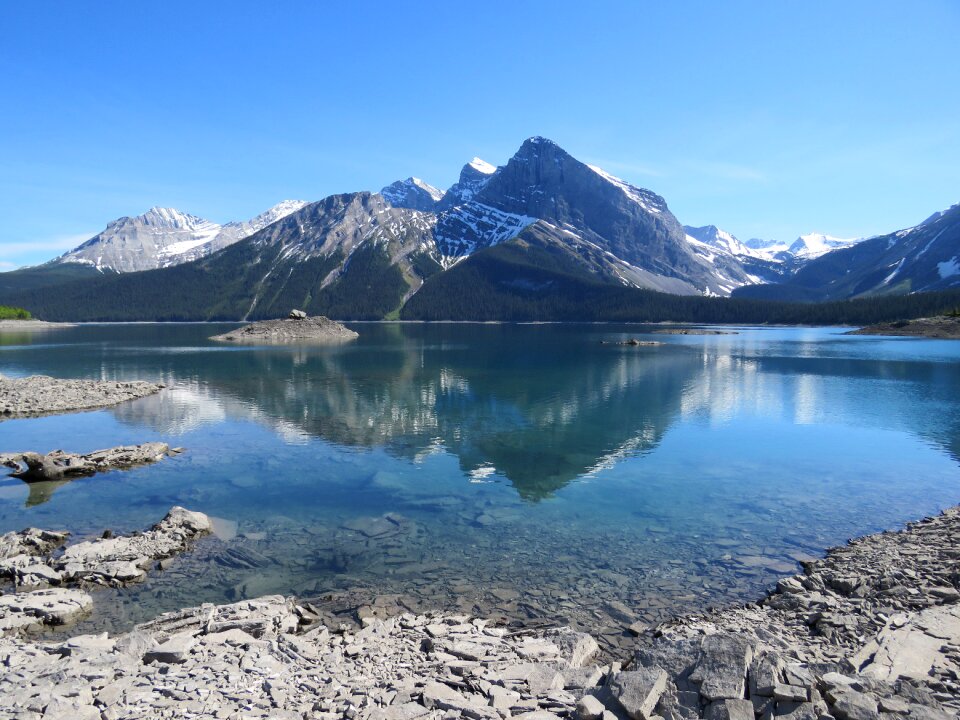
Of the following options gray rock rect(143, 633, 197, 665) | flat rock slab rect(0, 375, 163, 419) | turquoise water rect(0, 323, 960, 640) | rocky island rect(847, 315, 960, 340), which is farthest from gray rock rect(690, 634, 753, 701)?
rocky island rect(847, 315, 960, 340)

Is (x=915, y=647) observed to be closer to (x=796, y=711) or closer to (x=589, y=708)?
(x=796, y=711)

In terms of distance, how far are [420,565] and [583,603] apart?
621 cm

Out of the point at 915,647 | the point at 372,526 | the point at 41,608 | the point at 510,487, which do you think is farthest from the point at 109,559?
the point at 915,647

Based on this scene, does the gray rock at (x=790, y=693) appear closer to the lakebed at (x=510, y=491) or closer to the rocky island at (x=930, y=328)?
the lakebed at (x=510, y=491)

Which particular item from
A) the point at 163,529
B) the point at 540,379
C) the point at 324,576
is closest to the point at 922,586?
the point at 324,576

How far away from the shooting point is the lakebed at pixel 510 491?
1894 centimetres

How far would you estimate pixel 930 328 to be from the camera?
17962 centimetres

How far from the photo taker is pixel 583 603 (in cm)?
1778

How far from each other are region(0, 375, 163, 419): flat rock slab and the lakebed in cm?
337

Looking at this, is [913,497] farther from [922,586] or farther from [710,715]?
[710,715]

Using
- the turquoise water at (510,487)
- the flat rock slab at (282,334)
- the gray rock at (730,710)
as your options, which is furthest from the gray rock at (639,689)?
the flat rock slab at (282,334)

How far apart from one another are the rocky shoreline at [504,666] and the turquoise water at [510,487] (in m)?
2.20

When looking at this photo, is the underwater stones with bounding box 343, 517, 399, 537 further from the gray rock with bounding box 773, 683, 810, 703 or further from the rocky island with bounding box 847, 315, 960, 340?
the rocky island with bounding box 847, 315, 960, 340

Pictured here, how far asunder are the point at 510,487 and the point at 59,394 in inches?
2087
